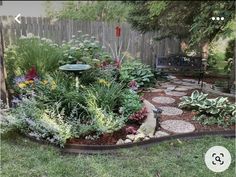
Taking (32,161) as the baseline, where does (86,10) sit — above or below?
above

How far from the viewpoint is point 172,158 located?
3.62 metres

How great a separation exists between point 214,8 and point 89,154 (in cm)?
395

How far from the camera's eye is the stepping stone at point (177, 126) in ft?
14.2

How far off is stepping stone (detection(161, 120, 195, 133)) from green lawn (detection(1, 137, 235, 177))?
287mm

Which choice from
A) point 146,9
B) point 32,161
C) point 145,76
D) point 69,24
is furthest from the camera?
point 69,24

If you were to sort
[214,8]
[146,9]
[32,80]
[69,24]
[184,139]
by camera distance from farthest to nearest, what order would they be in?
[69,24], [146,9], [214,8], [32,80], [184,139]

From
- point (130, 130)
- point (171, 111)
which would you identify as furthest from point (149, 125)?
point (171, 111)

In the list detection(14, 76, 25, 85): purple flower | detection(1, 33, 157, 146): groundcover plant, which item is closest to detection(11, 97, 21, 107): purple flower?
detection(1, 33, 157, 146): groundcover plant

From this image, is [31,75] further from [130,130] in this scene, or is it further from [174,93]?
[174,93]

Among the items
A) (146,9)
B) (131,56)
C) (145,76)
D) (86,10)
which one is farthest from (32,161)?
(86,10)

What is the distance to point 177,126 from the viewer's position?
4.47 metres

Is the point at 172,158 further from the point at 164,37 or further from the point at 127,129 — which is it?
the point at 164,37

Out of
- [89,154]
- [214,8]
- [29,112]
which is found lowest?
[89,154]

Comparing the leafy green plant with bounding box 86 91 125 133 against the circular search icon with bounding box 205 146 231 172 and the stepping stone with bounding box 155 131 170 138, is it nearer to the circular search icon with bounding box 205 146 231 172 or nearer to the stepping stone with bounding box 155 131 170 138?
the stepping stone with bounding box 155 131 170 138
